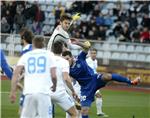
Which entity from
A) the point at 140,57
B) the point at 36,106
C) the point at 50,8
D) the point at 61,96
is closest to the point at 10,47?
the point at 50,8

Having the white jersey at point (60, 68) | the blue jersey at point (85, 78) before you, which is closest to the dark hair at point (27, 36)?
the white jersey at point (60, 68)

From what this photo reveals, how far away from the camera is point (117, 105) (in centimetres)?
2289

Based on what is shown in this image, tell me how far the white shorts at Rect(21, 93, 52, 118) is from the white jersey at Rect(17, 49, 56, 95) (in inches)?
3.8

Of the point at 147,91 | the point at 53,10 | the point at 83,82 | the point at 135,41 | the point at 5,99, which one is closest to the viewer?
the point at 83,82

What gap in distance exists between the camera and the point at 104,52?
1236 inches

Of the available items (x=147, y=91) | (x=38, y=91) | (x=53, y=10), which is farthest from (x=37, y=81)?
(x=53, y=10)

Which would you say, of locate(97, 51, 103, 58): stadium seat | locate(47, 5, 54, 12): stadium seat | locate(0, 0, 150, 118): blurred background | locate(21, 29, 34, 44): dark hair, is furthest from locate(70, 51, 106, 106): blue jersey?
locate(47, 5, 54, 12): stadium seat

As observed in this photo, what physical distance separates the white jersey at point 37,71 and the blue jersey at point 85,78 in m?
3.69

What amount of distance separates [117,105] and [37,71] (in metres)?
11.3

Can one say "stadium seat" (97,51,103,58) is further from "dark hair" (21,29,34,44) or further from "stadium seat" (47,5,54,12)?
"dark hair" (21,29,34,44)

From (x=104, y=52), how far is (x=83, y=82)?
1553cm

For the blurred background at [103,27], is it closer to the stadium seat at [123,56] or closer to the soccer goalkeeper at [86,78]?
the stadium seat at [123,56]

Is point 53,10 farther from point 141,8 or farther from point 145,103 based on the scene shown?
point 145,103

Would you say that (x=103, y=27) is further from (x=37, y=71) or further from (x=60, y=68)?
(x=37, y=71)
